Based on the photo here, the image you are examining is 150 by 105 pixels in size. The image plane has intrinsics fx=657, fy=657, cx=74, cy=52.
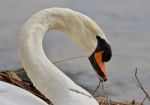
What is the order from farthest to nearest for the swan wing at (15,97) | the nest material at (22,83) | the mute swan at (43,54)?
1. the nest material at (22,83)
2. the mute swan at (43,54)
3. the swan wing at (15,97)

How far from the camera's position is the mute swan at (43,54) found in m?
4.06

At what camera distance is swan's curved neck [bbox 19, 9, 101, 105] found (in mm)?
4062

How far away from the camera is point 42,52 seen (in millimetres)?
4184

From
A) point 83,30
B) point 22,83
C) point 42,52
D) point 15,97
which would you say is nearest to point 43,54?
point 42,52

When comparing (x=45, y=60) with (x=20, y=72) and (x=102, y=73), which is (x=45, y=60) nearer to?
(x=102, y=73)

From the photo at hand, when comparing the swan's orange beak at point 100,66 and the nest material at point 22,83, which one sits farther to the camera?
the nest material at point 22,83

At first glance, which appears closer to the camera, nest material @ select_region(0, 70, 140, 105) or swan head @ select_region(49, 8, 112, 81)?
swan head @ select_region(49, 8, 112, 81)

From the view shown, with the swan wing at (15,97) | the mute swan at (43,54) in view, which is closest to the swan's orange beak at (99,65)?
the mute swan at (43,54)

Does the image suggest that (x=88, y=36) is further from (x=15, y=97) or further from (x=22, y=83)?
(x=22, y=83)

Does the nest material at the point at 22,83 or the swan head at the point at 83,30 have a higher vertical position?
the swan head at the point at 83,30

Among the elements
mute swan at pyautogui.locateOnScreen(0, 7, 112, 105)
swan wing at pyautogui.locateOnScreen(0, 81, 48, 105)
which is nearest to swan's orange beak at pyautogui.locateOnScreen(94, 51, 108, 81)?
mute swan at pyautogui.locateOnScreen(0, 7, 112, 105)

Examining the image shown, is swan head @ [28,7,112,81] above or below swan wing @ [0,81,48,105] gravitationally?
above

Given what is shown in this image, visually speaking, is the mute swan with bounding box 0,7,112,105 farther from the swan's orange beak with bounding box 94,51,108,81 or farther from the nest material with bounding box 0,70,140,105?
the nest material with bounding box 0,70,140,105

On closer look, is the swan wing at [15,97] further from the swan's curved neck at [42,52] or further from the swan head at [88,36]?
the swan head at [88,36]
